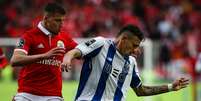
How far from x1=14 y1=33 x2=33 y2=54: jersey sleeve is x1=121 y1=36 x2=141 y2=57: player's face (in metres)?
1.00

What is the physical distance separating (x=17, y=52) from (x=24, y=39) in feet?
0.92

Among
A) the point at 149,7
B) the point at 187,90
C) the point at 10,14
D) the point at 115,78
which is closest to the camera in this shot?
the point at 115,78

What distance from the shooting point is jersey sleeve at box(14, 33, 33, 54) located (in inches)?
302

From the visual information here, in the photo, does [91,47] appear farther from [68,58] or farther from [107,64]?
[68,58]

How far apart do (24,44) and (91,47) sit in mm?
788

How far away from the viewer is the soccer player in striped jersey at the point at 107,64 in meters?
7.39

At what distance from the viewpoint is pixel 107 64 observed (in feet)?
24.7

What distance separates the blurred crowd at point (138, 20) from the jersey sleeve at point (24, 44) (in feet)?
17.9

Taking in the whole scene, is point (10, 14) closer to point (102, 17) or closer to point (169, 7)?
point (102, 17)

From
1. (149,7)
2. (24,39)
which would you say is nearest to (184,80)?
(24,39)

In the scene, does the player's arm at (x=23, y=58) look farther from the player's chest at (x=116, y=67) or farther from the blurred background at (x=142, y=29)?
the blurred background at (x=142, y=29)

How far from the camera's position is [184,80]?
7.80 metres

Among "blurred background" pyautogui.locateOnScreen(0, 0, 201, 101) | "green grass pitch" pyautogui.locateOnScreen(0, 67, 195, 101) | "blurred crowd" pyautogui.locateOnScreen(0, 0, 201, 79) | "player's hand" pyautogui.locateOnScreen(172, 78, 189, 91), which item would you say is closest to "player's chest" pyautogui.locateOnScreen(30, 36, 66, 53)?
"player's hand" pyautogui.locateOnScreen(172, 78, 189, 91)

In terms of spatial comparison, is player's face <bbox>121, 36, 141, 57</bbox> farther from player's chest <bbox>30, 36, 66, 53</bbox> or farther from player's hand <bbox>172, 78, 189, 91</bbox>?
player's chest <bbox>30, 36, 66, 53</bbox>
